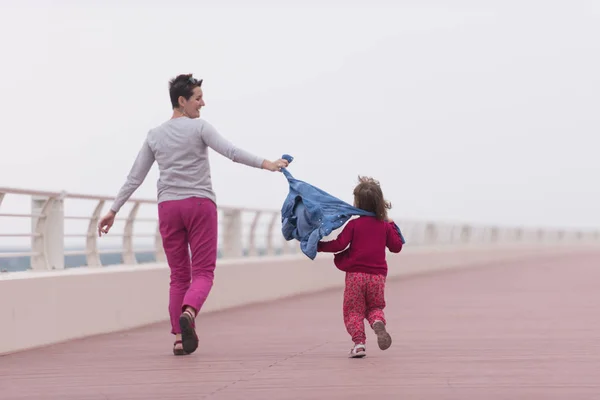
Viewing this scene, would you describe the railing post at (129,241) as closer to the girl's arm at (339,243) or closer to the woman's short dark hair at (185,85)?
the woman's short dark hair at (185,85)

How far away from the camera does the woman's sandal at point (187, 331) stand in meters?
9.26

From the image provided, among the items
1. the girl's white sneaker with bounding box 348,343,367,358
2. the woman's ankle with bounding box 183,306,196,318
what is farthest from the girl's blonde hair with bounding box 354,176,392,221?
the woman's ankle with bounding box 183,306,196,318

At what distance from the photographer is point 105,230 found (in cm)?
983

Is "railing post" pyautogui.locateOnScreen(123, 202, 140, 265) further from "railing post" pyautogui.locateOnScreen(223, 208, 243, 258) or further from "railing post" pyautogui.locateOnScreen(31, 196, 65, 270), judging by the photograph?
"railing post" pyautogui.locateOnScreen(223, 208, 243, 258)

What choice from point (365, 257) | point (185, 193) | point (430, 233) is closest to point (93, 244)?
point (185, 193)

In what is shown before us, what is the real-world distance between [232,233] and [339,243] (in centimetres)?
964

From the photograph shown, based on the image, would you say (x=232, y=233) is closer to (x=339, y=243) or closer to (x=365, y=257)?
(x=365, y=257)

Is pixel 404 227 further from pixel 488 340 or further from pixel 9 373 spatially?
pixel 9 373

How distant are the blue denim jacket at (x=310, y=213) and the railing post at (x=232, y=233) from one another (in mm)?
8779

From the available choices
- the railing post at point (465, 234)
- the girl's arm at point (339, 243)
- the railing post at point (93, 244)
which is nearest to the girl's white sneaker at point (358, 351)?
the girl's arm at point (339, 243)

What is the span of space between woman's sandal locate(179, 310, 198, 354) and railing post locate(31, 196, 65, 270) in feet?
9.46

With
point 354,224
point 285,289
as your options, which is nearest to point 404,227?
point 285,289

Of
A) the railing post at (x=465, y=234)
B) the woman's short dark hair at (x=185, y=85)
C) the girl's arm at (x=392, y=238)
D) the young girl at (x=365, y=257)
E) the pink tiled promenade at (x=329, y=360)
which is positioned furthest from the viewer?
the railing post at (x=465, y=234)

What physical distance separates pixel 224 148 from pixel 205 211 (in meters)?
0.49
